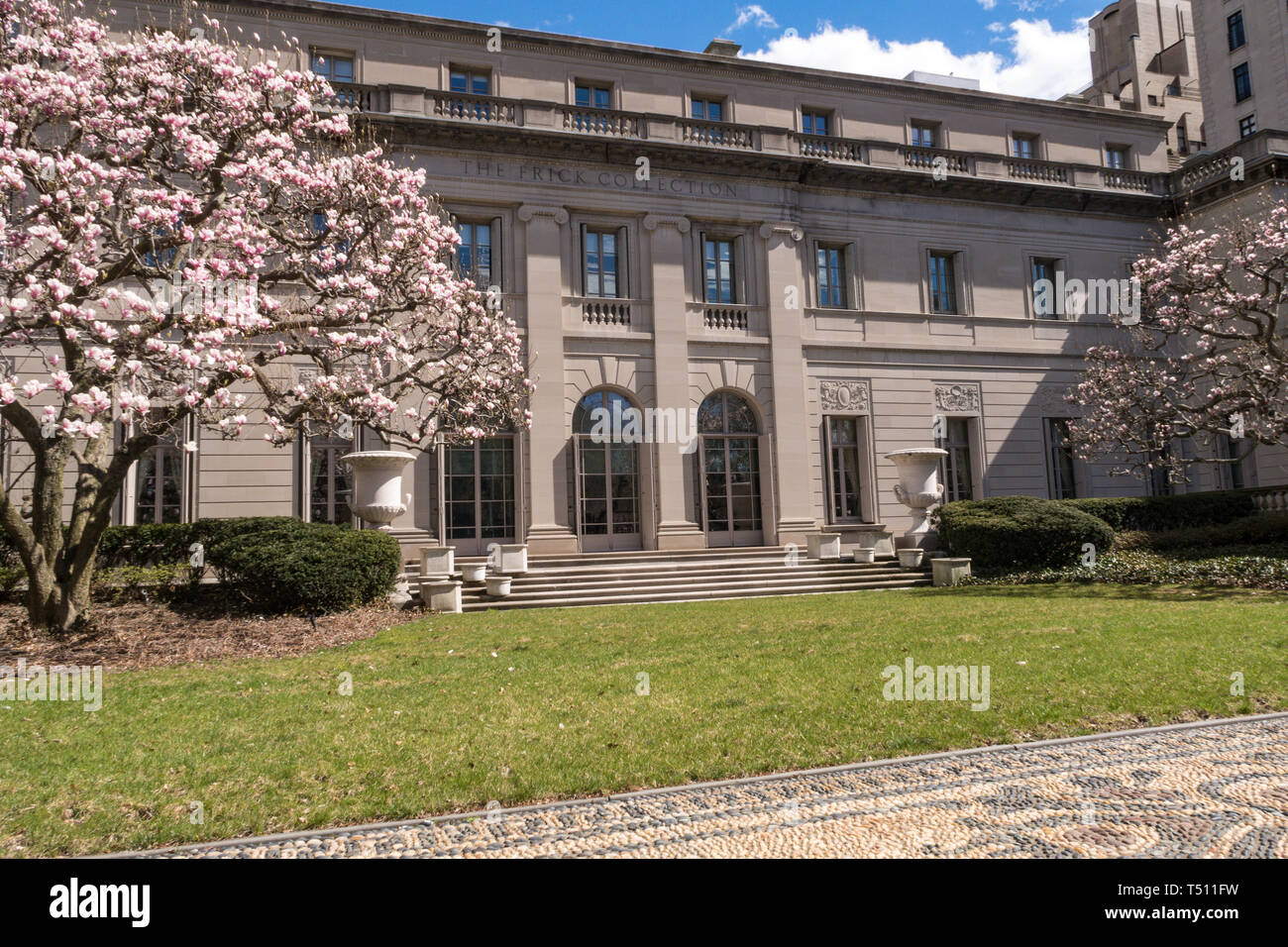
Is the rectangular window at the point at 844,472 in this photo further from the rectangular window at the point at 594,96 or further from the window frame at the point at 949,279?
the rectangular window at the point at 594,96

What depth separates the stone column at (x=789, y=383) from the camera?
21375mm

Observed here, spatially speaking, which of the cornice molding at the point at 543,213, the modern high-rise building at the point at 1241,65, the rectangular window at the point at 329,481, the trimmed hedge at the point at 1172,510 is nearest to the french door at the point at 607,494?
the rectangular window at the point at 329,481

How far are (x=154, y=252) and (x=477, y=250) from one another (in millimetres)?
10871

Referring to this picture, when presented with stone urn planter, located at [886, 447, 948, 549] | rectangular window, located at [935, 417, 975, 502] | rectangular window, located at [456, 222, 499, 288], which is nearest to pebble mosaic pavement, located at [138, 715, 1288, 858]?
stone urn planter, located at [886, 447, 948, 549]

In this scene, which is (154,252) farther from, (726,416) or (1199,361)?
(1199,361)

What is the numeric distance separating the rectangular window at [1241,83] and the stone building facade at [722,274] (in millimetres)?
17244

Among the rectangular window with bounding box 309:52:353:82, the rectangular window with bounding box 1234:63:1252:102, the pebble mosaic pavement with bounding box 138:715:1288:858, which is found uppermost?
the rectangular window with bounding box 1234:63:1252:102

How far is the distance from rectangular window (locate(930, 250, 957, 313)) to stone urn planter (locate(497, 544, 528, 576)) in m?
15.0

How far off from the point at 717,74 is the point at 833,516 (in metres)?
13.1

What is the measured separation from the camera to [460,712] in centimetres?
665

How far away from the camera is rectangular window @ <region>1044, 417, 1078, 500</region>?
79.7ft

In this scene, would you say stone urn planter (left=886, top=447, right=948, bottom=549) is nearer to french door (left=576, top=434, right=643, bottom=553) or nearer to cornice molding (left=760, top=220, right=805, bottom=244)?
french door (left=576, top=434, right=643, bottom=553)
